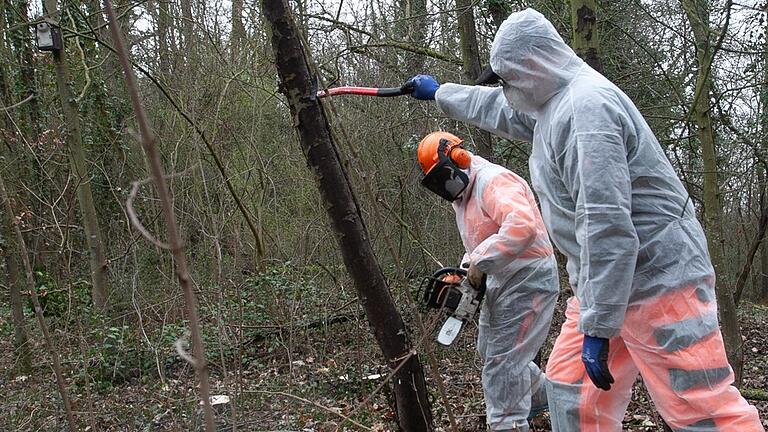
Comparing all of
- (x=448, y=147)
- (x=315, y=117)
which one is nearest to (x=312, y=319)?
(x=448, y=147)

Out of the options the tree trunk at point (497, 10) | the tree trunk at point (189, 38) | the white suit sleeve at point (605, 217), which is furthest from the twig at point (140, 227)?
the tree trunk at point (189, 38)

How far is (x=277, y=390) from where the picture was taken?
545 cm

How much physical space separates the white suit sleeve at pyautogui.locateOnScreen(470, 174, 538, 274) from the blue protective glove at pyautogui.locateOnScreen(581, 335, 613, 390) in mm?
1138

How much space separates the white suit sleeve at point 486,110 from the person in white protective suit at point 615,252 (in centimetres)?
44

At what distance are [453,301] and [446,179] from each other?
0.73 m

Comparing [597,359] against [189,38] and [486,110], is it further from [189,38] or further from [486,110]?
[189,38]

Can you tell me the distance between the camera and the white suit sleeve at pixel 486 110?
130 inches

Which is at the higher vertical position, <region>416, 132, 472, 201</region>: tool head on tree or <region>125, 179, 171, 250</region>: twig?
<region>125, 179, 171, 250</region>: twig

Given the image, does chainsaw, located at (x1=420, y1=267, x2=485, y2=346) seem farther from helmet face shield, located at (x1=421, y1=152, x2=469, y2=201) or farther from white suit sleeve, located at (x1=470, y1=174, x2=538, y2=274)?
helmet face shield, located at (x1=421, y1=152, x2=469, y2=201)

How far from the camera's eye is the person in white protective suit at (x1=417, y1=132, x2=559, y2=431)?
146 inches

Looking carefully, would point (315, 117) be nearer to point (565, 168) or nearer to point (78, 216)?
point (565, 168)

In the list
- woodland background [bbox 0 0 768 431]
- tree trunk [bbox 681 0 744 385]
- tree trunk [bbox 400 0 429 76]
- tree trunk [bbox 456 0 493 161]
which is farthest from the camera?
tree trunk [bbox 400 0 429 76]

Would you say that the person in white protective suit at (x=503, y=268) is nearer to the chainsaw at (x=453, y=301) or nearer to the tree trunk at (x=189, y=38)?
the chainsaw at (x=453, y=301)

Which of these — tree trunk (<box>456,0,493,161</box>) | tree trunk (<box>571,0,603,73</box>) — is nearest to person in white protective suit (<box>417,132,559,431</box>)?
tree trunk (<box>571,0,603,73</box>)
